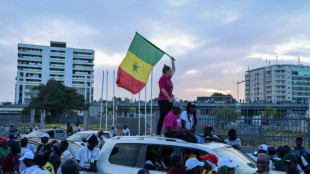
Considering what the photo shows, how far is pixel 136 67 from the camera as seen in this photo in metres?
12.2

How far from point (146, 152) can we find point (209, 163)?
1373mm

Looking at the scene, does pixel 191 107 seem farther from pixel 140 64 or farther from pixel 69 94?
pixel 69 94

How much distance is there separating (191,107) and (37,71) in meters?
123

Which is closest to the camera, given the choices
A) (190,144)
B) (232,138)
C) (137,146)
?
(190,144)

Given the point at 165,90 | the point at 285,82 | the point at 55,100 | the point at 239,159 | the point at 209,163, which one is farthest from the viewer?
the point at 285,82

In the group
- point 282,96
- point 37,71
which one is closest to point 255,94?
point 282,96

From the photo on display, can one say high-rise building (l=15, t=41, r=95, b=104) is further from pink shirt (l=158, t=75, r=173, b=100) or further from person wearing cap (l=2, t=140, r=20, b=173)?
person wearing cap (l=2, t=140, r=20, b=173)

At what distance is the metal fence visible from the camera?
12.7 metres

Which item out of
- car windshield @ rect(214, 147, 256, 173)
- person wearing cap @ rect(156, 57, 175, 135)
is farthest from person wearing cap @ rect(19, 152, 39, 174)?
person wearing cap @ rect(156, 57, 175, 135)

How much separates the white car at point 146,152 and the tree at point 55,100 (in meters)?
50.5

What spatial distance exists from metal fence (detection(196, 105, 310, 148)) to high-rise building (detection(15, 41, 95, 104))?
107248mm

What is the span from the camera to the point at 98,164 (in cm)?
627

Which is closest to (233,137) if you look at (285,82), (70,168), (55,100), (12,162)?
(12,162)

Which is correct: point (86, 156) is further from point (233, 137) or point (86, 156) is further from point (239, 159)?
point (233, 137)
